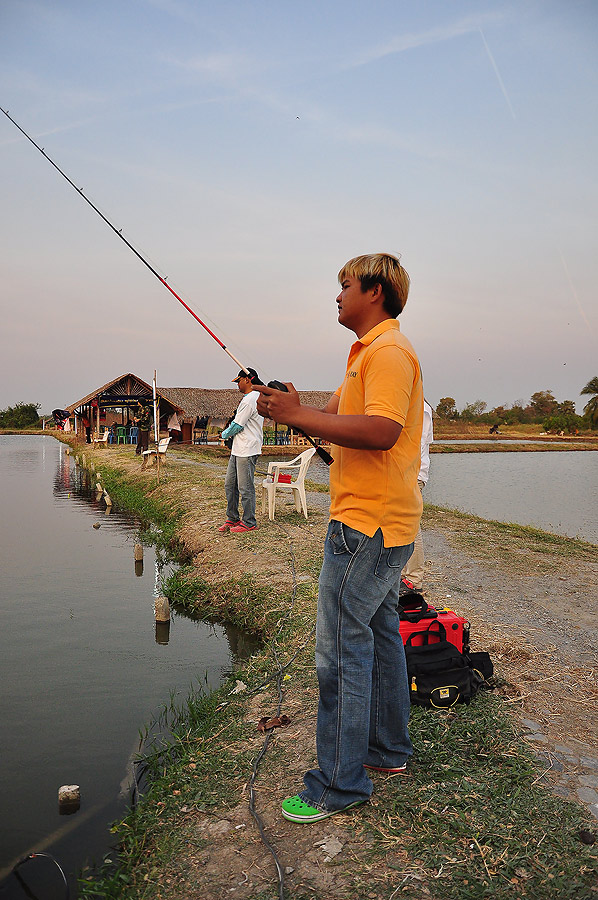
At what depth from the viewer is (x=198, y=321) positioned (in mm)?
5102

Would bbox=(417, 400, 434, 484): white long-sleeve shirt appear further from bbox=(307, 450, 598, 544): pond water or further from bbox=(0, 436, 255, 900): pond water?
bbox=(307, 450, 598, 544): pond water

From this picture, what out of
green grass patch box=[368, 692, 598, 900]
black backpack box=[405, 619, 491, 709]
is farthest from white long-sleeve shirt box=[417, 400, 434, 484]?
green grass patch box=[368, 692, 598, 900]

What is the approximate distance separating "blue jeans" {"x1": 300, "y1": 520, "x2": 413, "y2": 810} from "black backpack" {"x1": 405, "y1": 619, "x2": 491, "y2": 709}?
33.2 inches

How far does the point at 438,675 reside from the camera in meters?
3.66

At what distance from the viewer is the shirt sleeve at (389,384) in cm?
240

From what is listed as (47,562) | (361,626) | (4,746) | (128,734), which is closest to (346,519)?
(361,626)

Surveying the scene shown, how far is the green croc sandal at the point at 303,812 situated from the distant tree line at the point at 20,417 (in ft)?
328

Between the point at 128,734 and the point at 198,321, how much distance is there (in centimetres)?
303

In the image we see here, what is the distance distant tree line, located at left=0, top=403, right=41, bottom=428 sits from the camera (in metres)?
95.1

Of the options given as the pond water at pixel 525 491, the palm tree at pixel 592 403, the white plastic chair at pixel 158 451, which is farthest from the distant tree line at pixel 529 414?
the white plastic chair at pixel 158 451

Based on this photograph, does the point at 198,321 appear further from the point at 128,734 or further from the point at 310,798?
the point at 310,798

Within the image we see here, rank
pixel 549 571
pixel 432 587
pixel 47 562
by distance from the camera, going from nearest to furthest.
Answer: pixel 432 587 < pixel 549 571 < pixel 47 562

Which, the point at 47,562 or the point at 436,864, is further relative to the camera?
the point at 47,562

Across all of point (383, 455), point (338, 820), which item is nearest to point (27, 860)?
point (338, 820)
